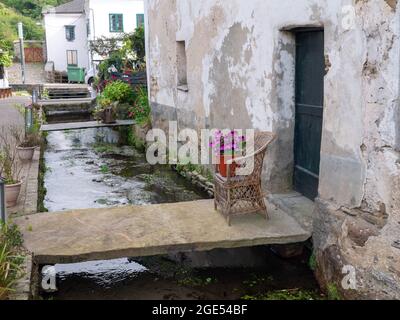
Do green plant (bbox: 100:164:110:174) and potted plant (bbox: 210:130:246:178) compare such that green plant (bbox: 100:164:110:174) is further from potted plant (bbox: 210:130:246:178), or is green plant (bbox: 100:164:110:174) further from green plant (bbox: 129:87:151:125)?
potted plant (bbox: 210:130:246:178)

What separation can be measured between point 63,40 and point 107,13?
779 cm

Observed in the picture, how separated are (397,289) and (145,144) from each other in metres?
9.19

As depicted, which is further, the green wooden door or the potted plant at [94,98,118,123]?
the potted plant at [94,98,118,123]

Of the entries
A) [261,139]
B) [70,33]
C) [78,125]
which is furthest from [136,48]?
[70,33]

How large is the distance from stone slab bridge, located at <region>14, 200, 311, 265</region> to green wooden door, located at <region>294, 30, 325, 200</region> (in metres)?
0.54

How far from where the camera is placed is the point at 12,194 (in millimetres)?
6266

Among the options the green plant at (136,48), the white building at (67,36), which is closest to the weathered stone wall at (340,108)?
the green plant at (136,48)

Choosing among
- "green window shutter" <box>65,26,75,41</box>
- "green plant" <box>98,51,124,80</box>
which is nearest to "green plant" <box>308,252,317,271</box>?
"green plant" <box>98,51,124,80</box>

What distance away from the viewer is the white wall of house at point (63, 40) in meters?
36.2

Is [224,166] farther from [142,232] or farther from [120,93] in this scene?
[120,93]

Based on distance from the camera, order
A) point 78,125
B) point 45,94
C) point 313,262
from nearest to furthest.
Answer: point 313,262, point 78,125, point 45,94

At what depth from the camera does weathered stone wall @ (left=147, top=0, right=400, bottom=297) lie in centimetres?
368

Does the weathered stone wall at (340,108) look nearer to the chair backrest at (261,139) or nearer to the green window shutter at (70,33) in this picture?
the chair backrest at (261,139)

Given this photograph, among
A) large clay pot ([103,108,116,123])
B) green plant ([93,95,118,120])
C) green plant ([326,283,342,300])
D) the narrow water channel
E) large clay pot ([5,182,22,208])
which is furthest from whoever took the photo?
green plant ([93,95,118,120])
